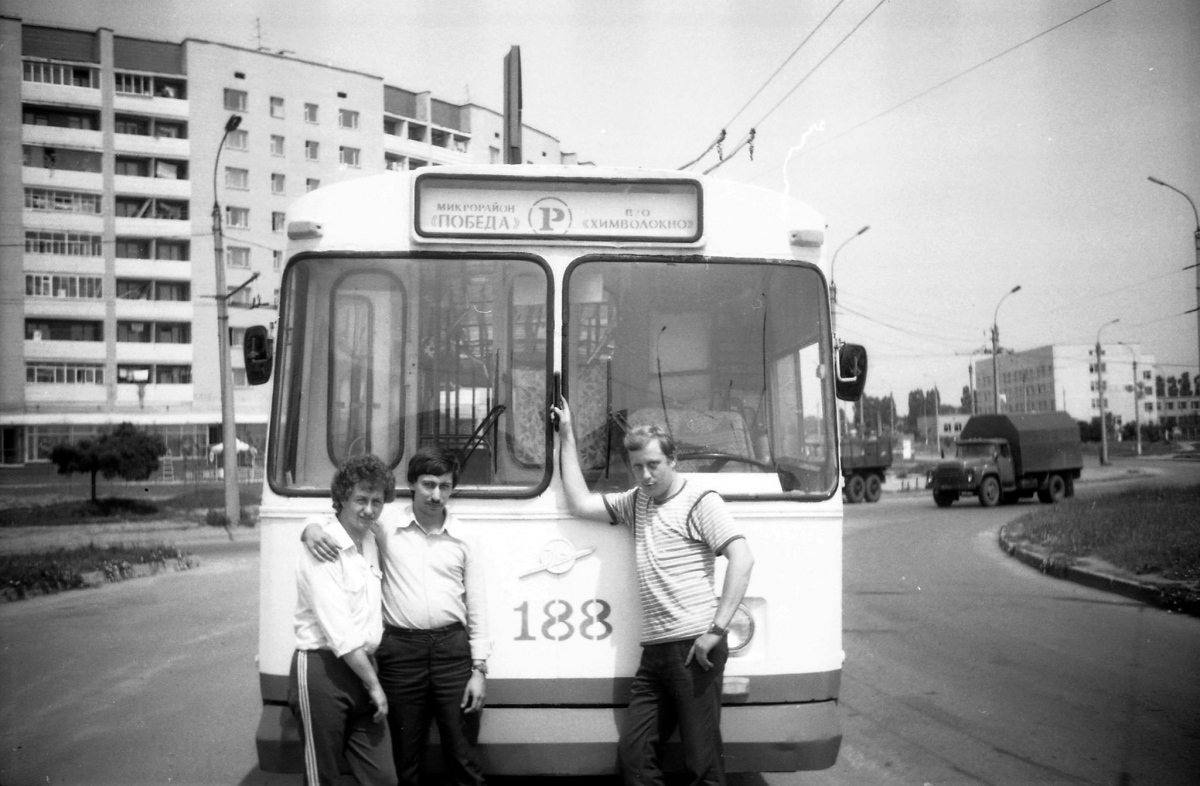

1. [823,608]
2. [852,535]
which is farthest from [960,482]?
[823,608]

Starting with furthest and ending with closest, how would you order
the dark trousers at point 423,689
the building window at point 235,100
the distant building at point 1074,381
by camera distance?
the building window at point 235,100, the distant building at point 1074,381, the dark trousers at point 423,689

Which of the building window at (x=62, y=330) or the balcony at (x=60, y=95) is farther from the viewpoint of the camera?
the building window at (x=62, y=330)

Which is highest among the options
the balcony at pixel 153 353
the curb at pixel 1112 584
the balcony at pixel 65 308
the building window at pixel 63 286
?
the building window at pixel 63 286

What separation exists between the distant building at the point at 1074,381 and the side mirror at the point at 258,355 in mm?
52323

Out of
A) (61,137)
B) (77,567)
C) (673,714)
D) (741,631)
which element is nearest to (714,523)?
(741,631)

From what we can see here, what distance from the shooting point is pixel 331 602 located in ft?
13.0

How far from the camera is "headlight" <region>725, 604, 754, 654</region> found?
467 centimetres

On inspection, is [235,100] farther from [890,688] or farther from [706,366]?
[706,366]

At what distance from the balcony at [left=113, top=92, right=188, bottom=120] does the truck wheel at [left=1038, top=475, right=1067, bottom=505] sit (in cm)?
4785

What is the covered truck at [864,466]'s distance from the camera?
36.8 m

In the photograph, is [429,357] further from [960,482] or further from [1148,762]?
[960,482]

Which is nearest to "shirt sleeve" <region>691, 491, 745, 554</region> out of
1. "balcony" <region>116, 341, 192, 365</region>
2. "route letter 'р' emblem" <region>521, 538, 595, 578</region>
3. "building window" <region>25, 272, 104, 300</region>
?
"route letter 'р' emblem" <region>521, 538, 595, 578</region>

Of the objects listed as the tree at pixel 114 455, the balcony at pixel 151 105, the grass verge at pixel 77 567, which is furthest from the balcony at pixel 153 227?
the grass verge at pixel 77 567

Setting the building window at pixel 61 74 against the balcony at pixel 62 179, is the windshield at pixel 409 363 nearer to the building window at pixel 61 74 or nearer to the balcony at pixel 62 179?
the balcony at pixel 62 179
